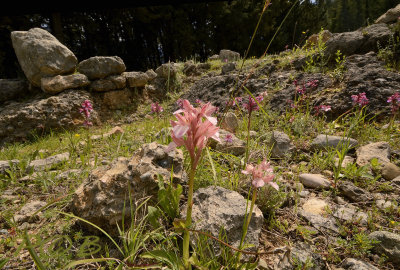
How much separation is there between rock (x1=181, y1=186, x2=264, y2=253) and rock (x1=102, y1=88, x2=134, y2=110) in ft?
17.2

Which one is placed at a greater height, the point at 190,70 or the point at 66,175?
the point at 190,70

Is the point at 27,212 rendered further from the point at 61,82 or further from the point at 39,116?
the point at 61,82

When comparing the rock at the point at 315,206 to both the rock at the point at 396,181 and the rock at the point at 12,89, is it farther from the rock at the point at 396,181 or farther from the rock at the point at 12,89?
the rock at the point at 12,89

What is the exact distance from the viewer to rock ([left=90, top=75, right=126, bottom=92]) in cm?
552

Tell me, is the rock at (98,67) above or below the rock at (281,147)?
above

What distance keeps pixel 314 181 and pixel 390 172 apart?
0.69 m

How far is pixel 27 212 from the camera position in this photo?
61.2 inches

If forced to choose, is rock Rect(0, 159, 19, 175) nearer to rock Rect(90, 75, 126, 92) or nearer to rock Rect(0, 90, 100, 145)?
rock Rect(0, 90, 100, 145)

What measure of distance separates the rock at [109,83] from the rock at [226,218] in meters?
5.29

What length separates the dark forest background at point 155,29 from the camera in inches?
A: 380

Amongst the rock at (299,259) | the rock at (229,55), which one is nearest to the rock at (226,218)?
the rock at (299,259)

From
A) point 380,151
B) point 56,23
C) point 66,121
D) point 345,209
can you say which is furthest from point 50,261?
point 56,23

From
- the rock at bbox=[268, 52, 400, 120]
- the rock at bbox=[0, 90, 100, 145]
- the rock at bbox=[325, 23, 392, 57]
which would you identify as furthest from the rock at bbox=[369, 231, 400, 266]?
the rock at bbox=[0, 90, 100, 145]

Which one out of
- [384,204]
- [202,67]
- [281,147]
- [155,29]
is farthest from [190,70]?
[155,29]
